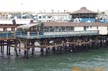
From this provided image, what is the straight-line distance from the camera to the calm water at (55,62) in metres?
40.7

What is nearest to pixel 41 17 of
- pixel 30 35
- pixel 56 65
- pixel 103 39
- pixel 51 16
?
pixel 51 16

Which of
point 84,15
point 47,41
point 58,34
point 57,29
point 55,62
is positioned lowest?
point 55,62

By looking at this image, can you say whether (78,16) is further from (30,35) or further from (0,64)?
(0,64)

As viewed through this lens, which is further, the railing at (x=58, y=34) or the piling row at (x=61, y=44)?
the piling row at (x=61, y=44)

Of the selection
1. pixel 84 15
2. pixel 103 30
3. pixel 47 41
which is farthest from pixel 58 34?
pixel 84 15

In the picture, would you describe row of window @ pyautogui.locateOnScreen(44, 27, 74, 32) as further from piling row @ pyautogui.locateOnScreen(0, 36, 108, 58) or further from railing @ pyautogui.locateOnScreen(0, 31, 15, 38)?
railing @ pyautogui.locateOnScreen(0, 31, 15, 38)

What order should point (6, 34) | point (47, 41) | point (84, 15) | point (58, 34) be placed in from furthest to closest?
point (84, 15) → point (58, 34) → point (47, 41) → point (6, 34)

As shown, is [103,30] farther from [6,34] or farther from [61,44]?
[6,34]

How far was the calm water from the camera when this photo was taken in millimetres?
40719

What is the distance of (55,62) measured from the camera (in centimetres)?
4522

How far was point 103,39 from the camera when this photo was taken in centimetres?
6278

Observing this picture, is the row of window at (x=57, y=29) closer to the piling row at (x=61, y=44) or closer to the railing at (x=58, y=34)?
the piling row at (x=61, y=44)

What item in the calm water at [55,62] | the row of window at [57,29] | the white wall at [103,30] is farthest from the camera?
the white wall at [103,30]

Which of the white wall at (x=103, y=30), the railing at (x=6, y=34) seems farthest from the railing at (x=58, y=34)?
the white wall at (x=103, y=30)
